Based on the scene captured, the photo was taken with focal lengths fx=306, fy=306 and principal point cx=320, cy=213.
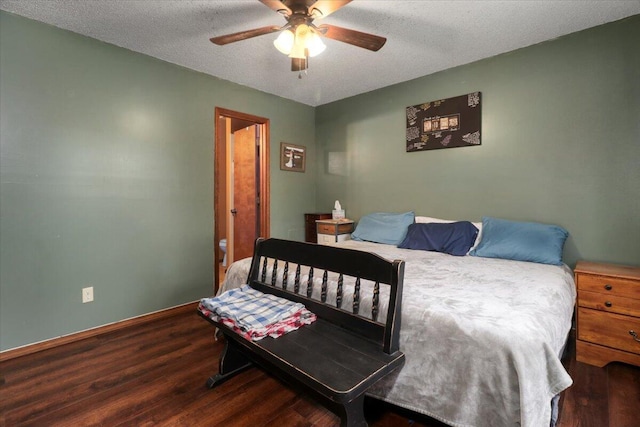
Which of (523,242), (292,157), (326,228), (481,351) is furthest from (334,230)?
(481,351)

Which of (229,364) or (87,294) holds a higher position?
(87,294)

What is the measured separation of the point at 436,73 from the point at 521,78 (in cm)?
80

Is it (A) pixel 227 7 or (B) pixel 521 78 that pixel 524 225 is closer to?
(B) pixel 521 78

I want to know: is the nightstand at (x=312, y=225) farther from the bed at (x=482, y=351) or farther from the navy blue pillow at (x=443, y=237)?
the bed at (x=482, y=351)

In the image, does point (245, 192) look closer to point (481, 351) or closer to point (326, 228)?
point (326, 228)

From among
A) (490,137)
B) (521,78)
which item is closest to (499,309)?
(490,137)

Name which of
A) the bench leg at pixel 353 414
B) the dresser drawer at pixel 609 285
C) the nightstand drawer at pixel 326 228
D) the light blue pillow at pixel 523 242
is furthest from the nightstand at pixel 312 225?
the bench leg at pixel 353 414

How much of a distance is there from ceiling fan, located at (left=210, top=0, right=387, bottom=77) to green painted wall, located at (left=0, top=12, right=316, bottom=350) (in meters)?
1.29

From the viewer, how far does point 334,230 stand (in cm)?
372

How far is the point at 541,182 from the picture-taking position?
103 inches

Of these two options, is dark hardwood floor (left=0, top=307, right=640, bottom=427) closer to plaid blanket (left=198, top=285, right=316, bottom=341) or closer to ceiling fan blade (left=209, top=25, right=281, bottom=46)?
→ plaid blanket (left=198, top=285, right=316, bottom=341)

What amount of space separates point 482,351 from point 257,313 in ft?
3.38

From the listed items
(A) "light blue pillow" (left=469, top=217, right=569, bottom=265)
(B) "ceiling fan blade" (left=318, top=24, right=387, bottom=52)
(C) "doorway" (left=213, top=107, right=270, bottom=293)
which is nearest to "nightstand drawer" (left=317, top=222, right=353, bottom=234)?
(C) "doorway" (left=213, top=107, right=270, bottom=293)

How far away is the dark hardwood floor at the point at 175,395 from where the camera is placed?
1.54 meters
